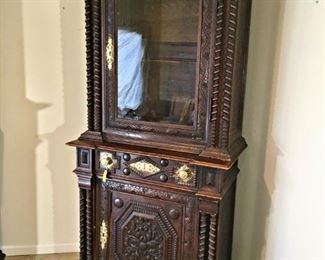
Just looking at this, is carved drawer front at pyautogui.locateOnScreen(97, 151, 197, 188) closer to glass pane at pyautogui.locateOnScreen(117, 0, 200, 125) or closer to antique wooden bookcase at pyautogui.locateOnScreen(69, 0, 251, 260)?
antique wooden bookcase at pyautogui.locateOnScreen(69, 0, 251, 260)

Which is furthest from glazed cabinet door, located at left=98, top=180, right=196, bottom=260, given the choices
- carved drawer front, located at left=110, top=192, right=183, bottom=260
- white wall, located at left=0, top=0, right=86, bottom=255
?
white wall, located at left=0, top=0, right=86, bottom=255

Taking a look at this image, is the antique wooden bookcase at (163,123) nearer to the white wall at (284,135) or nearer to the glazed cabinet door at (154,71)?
the glazed cabinet door at (154,71)

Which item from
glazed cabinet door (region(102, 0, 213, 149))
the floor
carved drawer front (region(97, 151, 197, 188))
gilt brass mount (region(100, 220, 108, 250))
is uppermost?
glazed cabinet door (region(102, 0, 213, 149))

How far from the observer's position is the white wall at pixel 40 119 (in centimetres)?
203

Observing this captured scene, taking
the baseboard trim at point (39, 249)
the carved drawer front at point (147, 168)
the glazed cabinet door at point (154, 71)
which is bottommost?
the baseboard trim at point (39, 249)

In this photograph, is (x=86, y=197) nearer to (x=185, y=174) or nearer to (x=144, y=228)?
(x=144, y=228)

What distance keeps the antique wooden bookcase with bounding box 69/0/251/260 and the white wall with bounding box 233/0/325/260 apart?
0.36ft

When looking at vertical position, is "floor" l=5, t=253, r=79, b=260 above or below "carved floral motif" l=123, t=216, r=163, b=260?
below

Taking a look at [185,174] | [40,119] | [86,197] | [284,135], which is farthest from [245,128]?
[40,119]

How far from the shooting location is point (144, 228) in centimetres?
169

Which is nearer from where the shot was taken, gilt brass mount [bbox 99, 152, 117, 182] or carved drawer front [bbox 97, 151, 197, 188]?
carved drawer front [bbox 97, 151, 197, 188]

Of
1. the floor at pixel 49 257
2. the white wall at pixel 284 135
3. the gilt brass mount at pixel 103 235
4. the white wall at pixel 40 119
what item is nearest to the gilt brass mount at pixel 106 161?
the gilt brass mount at pixel 103 235

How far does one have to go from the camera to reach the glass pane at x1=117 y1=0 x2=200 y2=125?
1526 millimetres

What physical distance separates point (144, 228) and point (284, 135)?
76cm
